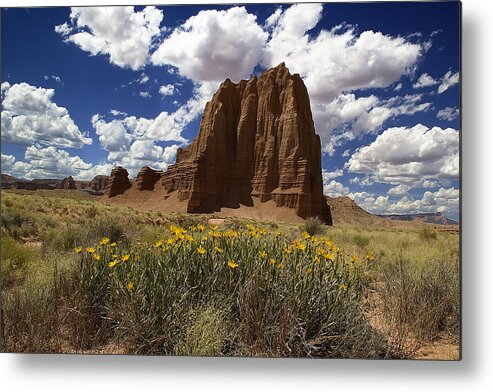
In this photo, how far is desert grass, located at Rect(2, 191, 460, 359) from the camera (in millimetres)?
3227

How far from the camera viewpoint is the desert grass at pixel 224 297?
10.6 feet

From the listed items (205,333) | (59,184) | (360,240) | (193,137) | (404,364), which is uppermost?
(193,137)

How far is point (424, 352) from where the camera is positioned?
358 cm

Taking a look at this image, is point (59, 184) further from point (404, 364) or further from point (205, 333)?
point (404, 364)

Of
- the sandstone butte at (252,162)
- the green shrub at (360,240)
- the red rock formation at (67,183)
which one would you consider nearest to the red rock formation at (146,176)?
the sandstone butte at (252,162)

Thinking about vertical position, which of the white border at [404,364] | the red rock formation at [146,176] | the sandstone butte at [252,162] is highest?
the sandstone butte at [252,162]

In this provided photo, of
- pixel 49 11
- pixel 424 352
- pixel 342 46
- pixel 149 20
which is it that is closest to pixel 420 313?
pixel 424 352

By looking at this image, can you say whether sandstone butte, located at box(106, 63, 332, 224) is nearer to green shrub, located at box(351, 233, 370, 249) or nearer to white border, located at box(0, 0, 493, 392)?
green shrub, located at box(351, 233, 370, 249)

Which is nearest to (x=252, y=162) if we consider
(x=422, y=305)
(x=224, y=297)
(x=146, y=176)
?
(x=146, y=176)

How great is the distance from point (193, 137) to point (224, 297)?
2.29 metres

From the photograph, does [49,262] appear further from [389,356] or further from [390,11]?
[390,11]

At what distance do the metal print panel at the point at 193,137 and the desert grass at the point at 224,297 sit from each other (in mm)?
20

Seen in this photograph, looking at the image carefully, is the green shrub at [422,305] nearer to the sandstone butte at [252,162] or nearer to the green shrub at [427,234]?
the green shrub at [427,234]

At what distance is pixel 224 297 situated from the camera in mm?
3359
